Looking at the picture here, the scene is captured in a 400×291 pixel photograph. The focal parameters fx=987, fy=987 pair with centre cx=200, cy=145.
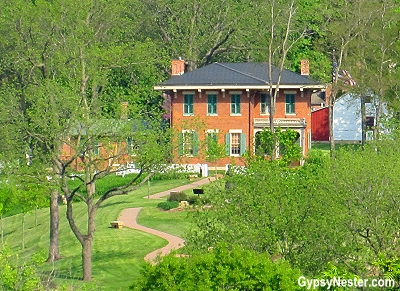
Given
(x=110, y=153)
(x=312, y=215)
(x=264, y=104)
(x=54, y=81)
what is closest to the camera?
(x=312, y=215)

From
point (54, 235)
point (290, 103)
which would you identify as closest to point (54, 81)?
point (54, 235)

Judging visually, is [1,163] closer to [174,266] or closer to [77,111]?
[77,111]

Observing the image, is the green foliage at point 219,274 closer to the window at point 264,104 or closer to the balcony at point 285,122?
the balcony at point 285,122

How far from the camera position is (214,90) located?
6350 cm

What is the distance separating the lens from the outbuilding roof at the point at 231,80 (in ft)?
206

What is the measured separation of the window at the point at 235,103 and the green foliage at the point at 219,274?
42088 mm

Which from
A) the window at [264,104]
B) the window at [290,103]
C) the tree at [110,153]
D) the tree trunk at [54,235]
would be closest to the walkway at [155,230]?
the tree at [110,153]

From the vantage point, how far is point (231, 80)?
63.4 metres

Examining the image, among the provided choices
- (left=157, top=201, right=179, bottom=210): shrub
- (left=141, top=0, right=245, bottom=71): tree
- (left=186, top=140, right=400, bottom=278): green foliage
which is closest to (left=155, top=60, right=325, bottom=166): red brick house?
(left=141, top=0, right=245, bottom=71): tree

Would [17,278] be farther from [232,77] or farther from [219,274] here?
[232,77]

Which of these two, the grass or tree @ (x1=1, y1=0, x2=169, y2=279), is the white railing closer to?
the grass

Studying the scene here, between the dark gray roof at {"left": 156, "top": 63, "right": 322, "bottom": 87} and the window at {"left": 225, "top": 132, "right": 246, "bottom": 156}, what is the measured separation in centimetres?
338

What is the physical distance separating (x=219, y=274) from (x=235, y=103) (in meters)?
42.7

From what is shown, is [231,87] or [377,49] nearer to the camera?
[231,87]
